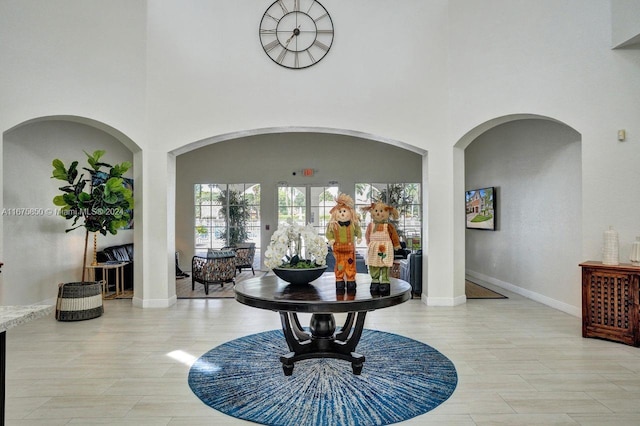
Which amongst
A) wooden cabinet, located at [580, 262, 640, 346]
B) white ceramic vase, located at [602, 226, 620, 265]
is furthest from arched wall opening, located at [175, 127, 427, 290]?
wooden cabinet, located at [580, 262, 640, 346]

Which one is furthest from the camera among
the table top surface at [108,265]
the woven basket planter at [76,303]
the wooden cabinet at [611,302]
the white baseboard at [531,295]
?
the table top surface at [108,265]

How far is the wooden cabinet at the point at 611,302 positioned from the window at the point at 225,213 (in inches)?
276

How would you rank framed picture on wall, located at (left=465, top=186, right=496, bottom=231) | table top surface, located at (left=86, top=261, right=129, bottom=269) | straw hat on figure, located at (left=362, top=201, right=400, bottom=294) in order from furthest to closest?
framed picture on wall, located at (left=465, top=186, right=496, bottom=231), table top surface, located at (left=86, top=261, right=129, bottom=269), straw hat on figure, located at (left=362, top=201, right=400, bottom=294)

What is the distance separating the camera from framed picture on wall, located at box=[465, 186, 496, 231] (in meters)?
7.28

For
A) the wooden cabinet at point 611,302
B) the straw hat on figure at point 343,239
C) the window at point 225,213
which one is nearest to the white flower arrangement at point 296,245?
the straw hat on figure at point 343,239

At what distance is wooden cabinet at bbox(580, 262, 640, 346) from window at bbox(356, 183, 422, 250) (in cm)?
543

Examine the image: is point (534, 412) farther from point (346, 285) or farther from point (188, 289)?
point (188, 289)

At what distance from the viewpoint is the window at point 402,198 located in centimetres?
966

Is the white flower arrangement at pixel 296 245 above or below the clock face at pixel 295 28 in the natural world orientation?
below

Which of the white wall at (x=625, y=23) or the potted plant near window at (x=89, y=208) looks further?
the potted plant near window at (x=89, y=208)

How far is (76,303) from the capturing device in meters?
4.98

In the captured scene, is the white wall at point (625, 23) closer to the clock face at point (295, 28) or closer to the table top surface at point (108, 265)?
the clock face at point (295, 28)

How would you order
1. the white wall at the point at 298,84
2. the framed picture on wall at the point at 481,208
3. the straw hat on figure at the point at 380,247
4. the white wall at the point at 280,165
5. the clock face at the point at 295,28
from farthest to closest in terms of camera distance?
the white wall at the point at 280,165 < the framed picture on wall at the point at 481,208 < the clock face at the point at 295,28 < the white wall at the point at 298,84 < the straw hat on figure at the point at 380,247

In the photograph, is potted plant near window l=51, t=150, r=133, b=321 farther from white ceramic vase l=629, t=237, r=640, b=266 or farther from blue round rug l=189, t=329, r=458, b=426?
white ceramic vase l=629, t=237, r=640, b=266
